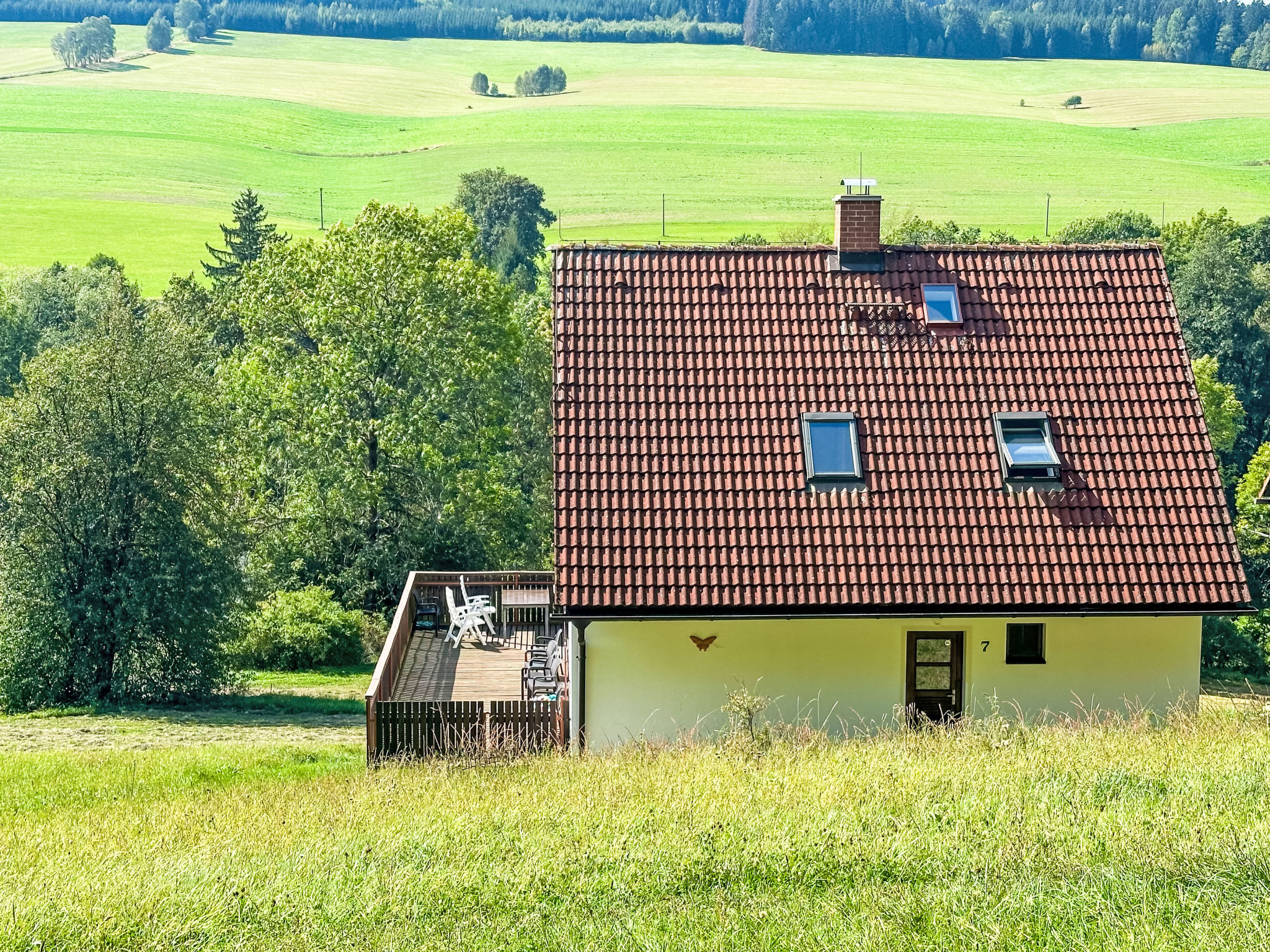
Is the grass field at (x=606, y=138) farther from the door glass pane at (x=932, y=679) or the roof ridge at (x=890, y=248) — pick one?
the door glass pane at (x=932, y=679)

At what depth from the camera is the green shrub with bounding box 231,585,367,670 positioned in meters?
32.4

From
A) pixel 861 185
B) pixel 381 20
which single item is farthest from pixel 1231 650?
pixel 381 20

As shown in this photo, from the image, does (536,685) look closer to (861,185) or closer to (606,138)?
(861,185)

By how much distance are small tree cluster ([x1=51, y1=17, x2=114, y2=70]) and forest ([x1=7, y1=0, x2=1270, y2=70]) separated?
16308 millimetres

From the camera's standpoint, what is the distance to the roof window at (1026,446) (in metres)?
17.2

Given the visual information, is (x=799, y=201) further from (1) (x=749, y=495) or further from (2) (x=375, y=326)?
(1) (x=749, y=495)

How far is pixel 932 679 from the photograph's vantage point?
669 inches

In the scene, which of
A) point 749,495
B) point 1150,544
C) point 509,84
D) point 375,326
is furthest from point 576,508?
point 509,84

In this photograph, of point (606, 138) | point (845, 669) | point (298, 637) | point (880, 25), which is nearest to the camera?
point (845, 669)

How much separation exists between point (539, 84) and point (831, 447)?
498 feet

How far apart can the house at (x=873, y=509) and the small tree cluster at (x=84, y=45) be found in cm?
15482

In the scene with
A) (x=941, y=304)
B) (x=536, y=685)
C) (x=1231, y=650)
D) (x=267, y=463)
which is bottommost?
(x=1231, y=650)

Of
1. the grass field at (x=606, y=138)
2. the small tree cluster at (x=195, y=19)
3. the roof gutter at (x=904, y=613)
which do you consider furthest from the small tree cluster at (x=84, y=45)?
the roof gutter at (x=904, y=613)

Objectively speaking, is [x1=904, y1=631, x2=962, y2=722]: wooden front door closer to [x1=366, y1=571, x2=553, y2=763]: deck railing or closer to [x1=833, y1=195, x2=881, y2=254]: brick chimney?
[x1=366, y1=571, x2=553, y2=763]: deck railing
